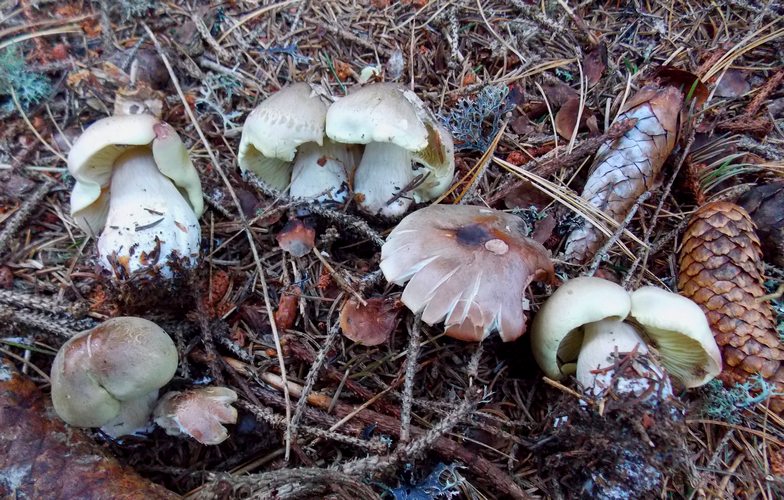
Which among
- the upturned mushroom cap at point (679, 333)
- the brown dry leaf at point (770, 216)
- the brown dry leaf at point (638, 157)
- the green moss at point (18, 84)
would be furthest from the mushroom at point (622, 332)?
the green moss at point (18, 84)

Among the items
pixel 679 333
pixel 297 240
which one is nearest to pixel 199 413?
pixel 297 240

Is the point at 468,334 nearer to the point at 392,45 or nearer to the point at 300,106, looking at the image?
the point at 300,106

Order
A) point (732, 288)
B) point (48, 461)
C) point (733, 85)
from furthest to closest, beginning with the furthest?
point (733, 85)
point (732, 288)
point (48, 461)

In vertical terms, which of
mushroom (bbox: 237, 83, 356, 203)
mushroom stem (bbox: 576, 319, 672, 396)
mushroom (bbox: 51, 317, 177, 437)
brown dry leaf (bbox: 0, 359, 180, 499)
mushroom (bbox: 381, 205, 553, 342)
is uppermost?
mushroom (bbox: 237, 83, 356, 203)

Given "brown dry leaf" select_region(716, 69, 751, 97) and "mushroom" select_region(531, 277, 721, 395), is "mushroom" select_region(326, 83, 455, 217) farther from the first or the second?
"brown dry leaf" select_region(716, 69, 751, 97)

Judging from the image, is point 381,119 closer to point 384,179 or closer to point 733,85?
point 384,179

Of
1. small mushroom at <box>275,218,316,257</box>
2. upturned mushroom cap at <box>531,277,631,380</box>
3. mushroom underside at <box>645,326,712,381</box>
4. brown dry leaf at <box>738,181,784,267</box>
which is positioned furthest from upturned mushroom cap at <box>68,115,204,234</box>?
brown dry leaf at <box>738,181,784,267</box>
